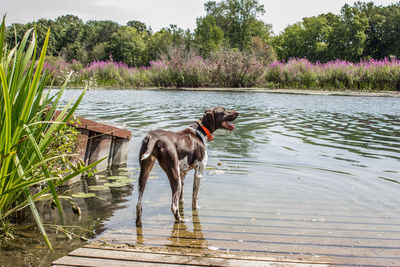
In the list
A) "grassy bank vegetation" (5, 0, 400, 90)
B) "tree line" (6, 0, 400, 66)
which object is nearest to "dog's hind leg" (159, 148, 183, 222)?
"grassy bank vegetation" (5, 0, 400, 90)

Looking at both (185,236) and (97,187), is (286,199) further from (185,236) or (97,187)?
(97,187)

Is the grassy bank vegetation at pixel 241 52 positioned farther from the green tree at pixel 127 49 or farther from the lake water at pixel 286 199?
the lake water at pixel 286 199

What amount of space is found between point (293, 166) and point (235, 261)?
16.0 feet

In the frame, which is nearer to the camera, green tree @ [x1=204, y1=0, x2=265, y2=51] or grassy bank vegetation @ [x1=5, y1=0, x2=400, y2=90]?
grassy bank vegetation @ [x1=5, y1=0, x2=400, y2=90]

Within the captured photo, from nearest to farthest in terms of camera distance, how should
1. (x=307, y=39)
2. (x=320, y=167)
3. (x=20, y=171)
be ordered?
(x=20, y=171)
(x=320, y=167)
(x=307, y=39)

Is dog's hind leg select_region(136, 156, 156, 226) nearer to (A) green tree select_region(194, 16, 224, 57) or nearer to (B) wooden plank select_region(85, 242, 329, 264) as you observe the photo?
(B) wooden plank select_region(85, 242, 329, 264)

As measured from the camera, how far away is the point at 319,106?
63.2ft

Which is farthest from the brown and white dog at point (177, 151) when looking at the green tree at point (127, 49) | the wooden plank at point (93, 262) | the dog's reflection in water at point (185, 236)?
the green tree at point (127, 49)

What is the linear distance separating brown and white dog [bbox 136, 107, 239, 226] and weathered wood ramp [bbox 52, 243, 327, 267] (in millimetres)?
1005

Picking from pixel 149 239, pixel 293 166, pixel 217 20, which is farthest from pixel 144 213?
pixel 217 20

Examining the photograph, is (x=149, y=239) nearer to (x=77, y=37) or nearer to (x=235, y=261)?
(x=235, y=261)

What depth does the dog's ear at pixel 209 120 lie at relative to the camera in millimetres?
5480

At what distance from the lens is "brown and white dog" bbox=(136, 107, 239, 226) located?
4.65 meters

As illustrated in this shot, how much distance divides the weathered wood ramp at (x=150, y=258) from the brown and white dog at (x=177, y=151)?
100 centimetres
